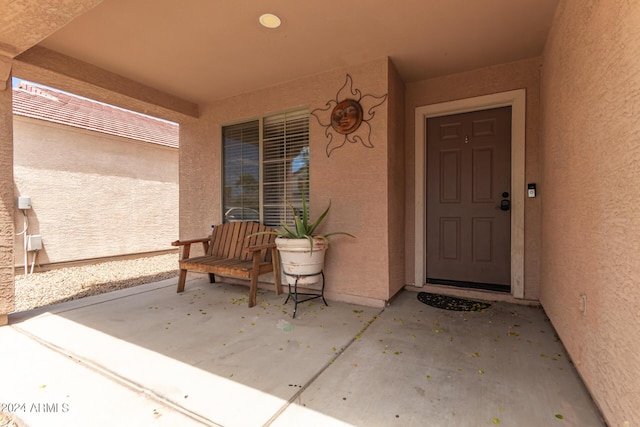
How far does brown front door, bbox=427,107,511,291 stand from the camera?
3.21 metres

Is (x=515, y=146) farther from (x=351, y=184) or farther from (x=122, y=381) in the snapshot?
(x=122, y=381)

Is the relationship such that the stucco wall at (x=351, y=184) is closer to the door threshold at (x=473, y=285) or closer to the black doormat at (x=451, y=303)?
the black doormat at (x=451, y=303)

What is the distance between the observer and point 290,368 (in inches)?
73.0

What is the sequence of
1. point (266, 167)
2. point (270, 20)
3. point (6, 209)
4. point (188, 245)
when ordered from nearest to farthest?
point (270, 20) < point (6, 209) < point (188, 245) < point (266, 167)

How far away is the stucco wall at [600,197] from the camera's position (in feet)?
3.78

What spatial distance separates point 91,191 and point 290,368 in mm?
5949

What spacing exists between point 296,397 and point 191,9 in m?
2.84

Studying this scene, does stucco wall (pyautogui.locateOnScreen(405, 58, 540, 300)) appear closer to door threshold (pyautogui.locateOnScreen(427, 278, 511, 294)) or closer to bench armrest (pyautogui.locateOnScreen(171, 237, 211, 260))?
door threshold (pyautogui.locateOnScreen(427, 278, 511, 294))

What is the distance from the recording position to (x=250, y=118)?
12.9ft

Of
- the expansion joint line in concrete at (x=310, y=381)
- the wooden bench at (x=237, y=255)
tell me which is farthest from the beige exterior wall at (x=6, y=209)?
the expansion joint line in concrete at (x=310, y=381)

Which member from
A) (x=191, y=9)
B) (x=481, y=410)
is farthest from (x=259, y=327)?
(x=191, y=9)

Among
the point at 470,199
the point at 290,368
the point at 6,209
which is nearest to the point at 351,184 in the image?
the point at 470,199

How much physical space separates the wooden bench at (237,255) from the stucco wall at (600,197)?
253cm

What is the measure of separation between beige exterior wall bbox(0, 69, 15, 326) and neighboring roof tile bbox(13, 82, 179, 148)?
2306 millimetres
